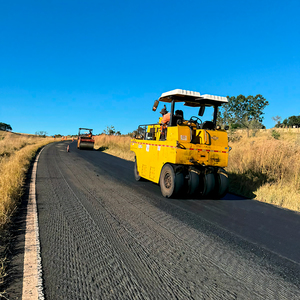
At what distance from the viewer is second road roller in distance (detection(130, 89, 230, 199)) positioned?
20.4 feet

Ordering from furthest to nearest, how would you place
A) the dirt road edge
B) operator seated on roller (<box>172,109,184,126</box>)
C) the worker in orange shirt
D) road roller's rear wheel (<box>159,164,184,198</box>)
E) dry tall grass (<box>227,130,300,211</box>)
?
the worker in orange shirt < operator seated on roller (<box>172,109,184,126</box>) < dry tall grass (<box>227,130,300,211</box>) < road roller's rear wheel (<box>159,164,184,198</box>) < the dirt road edge

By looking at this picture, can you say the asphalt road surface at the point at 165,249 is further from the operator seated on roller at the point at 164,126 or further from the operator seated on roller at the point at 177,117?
the operator seated on roller at the point at 177,117

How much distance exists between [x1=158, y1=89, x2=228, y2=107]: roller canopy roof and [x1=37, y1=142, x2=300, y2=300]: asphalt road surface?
3117 millimetres

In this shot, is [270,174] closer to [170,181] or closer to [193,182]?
[193,182]

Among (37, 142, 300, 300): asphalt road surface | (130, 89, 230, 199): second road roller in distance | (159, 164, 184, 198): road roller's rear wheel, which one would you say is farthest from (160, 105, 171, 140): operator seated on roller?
(37, 142, 300, 300): asphalt road surface

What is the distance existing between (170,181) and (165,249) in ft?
10.4

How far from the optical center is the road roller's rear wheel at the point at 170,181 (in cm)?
616

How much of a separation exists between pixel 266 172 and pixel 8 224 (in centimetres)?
811

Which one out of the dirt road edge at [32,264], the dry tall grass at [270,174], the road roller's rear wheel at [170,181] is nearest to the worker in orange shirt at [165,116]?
the road roller's rear wheel at [170,181]

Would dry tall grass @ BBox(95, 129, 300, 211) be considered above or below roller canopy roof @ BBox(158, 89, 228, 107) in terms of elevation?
below

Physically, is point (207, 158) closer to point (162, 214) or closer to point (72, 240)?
point (162, 214)

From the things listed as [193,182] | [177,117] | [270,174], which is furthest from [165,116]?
[270,174]

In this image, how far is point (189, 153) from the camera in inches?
246

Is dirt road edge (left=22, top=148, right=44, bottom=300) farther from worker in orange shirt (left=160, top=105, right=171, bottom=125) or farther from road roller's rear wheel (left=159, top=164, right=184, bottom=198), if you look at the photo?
worker in orange shirt (left=160, top=105, right=171, bottom=125)
